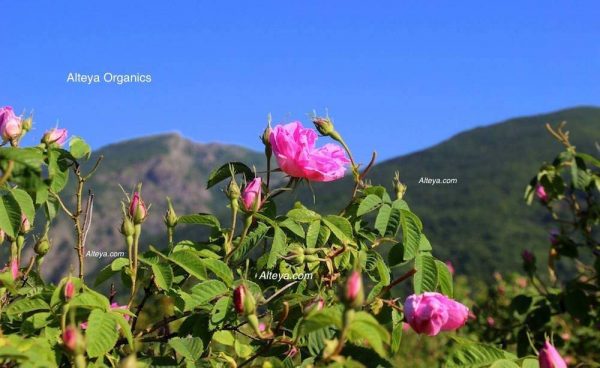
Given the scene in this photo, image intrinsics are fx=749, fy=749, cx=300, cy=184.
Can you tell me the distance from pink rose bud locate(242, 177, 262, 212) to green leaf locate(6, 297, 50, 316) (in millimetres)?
434

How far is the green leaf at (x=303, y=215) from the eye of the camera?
62.2 inches

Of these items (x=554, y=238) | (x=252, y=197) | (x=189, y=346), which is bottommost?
(x=554, y=238)

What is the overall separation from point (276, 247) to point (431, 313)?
0.33 metres

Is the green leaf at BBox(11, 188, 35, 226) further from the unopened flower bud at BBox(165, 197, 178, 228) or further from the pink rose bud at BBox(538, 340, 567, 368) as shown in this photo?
the pink rose bud at BBox(538, 340, 567, 368)

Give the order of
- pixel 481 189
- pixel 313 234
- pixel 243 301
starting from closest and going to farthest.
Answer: pixel 243 301 → pixel 313 234 → pixel 481 189

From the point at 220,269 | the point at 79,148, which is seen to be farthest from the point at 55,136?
the point at 220,269

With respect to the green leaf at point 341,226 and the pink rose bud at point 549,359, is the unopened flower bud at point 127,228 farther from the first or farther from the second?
the pink rose bud at point 549,359

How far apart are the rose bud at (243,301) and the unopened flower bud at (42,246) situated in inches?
28.9

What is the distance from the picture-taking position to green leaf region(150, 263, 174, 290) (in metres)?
1.40

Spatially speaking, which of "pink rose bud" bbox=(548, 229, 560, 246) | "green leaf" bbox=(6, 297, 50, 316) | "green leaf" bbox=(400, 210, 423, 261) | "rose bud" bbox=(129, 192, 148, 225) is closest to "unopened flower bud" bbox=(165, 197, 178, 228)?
"rose bud" bbox=(129, 192, 148, 225)

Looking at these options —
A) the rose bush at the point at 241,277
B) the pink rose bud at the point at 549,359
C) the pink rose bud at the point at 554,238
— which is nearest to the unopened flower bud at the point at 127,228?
the rose bush at the point at 241,277

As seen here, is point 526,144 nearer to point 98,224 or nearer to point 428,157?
point 428,157

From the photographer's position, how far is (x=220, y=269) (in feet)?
4.65

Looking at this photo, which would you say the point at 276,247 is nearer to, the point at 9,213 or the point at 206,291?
the point at 206,291
